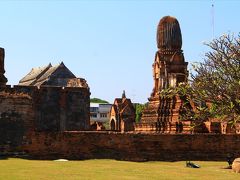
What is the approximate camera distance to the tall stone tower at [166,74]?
29.7 metres

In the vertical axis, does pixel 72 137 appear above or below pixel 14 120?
below

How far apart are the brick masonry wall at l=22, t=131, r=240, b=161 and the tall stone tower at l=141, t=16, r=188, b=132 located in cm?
1043

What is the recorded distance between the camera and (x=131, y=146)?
17125mm

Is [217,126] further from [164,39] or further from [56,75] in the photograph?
[56,75]

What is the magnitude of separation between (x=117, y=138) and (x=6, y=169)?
6367mm

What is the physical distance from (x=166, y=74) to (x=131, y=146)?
15176mm

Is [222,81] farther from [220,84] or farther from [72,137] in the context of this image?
[72,137]

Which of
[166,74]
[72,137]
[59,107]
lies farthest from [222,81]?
[166,74]

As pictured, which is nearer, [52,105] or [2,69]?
[2,69]

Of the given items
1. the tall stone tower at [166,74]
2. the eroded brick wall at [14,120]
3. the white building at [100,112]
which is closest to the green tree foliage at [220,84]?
the eroded brick wall at [14,120]

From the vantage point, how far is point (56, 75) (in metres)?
33.3

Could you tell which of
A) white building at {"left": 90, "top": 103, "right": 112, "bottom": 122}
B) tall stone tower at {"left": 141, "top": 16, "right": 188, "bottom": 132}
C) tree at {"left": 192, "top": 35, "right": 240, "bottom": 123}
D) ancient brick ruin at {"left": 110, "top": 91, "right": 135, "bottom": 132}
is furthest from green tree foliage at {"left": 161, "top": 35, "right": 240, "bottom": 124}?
white building at {"left": 90, "top": 103, "right": 112, "bottom": 122}

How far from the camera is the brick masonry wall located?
16.0 m

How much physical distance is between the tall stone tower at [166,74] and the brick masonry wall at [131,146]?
34.2 feet
